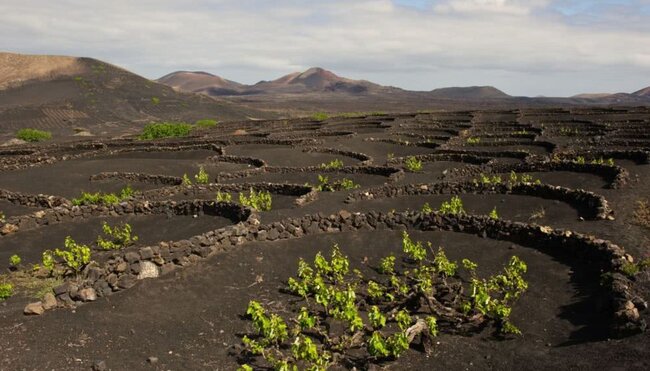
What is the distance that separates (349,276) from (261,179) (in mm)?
16827

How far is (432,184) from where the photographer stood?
81.1ft

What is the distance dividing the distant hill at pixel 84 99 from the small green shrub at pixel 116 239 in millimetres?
85798

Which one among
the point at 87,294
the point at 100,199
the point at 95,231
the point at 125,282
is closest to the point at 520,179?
the point at 95,231

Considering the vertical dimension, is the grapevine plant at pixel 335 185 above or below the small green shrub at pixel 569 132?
below

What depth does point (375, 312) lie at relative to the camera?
10.9 meters

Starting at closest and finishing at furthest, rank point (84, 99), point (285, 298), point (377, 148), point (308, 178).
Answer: point (285, 298), point (308, 178), point (377, 148), point (84, 99)

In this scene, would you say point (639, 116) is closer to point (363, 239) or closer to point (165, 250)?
point (363, 239)

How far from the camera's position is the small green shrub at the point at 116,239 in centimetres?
1886

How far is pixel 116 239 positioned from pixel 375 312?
12.3 meters

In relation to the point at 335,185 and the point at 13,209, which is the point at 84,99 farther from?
the point at 335,185

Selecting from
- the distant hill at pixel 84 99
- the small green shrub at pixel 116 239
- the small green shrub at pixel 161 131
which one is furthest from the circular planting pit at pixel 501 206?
the distant hill at pixel 84 99

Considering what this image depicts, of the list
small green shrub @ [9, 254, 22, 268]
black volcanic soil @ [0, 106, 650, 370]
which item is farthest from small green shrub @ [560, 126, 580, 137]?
small green shrub @ [9, 254, 22, 268]

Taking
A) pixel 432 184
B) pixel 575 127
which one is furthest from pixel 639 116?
pixel 432 184

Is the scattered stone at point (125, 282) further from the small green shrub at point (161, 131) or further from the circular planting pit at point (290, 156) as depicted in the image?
the small green shrub at point (161, 131)
